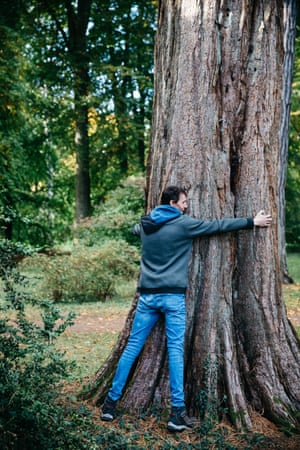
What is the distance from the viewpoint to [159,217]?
537 cm

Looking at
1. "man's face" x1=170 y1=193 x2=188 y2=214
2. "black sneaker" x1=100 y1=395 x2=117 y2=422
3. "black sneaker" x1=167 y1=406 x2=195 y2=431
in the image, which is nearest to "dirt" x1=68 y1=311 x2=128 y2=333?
"black sneaker" x1=100 y1=395 x2=117 y2=422

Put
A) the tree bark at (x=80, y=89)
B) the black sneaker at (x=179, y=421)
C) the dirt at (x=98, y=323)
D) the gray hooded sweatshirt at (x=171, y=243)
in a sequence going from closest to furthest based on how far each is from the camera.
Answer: the black sneaker at (x=179, y=421)
the gray hooded sweatshirt at (x=171, y=243)
the dirt at (x=98, y=323)
the tree bark at (x=80, y=89)

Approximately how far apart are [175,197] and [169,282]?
0.80 metres

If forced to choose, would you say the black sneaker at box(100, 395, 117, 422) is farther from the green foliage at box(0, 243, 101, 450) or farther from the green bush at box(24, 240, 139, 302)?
the green bush at box(24, 240, 139, 302)

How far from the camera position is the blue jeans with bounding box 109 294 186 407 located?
5.25 m

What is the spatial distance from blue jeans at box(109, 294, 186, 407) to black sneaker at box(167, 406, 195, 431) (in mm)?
62

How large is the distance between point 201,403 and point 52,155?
24.5 meters

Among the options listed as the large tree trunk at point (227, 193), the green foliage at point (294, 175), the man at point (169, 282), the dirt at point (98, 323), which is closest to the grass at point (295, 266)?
the green foliage at point (294, 175)

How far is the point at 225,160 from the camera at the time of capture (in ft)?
18.5

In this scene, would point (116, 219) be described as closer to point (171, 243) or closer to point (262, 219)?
point (262, 219)

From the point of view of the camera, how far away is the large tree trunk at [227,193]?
5.59m

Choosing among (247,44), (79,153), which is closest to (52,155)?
(79,153)

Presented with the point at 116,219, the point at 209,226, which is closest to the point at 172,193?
the point at 209,226

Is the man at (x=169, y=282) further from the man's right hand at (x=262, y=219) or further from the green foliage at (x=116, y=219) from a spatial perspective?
the green foliage at (x=116, y=219)
